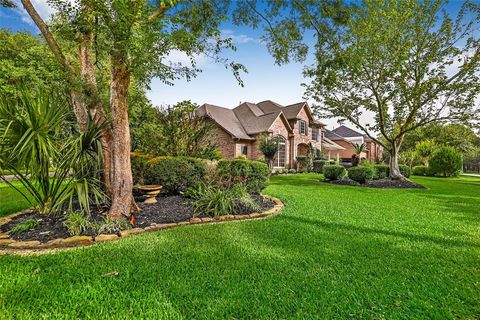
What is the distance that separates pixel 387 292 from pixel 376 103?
1432 centimetres

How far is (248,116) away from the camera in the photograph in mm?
23578

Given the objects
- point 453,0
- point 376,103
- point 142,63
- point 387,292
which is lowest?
point 387,292

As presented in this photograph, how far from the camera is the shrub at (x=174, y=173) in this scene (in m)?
6.37

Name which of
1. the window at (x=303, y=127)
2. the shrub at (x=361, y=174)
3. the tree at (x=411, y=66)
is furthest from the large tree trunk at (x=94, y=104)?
the window at (x=303, y=127)

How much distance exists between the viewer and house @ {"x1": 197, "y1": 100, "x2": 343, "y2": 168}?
20.5 metres

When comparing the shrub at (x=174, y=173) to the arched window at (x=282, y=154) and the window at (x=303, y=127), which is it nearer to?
the arched window at (x=282, y=154)

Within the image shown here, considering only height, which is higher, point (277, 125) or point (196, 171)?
point (277, 125)

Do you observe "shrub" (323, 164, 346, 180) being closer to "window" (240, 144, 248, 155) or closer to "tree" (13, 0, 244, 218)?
"window" (240, 144, 248, 155)

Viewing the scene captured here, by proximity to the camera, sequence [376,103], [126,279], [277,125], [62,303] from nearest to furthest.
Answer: [62,303] < [126,279] < [376,103] < [277,125]

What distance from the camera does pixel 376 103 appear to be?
14062 mm

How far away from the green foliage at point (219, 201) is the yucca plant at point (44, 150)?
2.04 m

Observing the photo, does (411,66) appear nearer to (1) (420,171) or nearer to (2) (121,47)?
(2) (121,47)

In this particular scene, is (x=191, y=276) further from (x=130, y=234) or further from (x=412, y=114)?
(x=412, y=114)

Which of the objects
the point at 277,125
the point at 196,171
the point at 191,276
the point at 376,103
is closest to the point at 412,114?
the point at 376,103
